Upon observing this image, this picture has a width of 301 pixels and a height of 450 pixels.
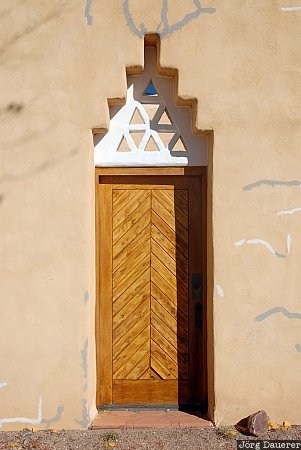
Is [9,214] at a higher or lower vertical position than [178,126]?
lower

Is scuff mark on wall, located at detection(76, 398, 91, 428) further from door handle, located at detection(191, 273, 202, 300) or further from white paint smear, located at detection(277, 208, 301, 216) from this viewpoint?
white paint smear, located at detection(277, 208, 301, 216)

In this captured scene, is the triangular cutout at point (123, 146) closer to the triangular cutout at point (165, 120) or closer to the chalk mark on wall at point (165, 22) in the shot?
the triangular cutout at point (165, 120)

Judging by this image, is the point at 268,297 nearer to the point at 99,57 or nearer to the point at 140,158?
the point at 140,158

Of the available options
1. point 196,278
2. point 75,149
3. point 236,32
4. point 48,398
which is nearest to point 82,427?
point 48,398

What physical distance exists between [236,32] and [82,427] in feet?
12.0

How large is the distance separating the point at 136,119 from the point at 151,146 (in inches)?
11.9

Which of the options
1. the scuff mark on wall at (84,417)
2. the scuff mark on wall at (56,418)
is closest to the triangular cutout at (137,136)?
the scuff mark on wall at (84,417)

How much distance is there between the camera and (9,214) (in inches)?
176

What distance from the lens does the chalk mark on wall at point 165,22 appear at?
452cm

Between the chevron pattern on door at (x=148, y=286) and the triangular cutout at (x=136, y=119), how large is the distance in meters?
0.61

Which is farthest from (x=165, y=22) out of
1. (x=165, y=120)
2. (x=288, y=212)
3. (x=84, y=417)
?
(x=84, y=417)

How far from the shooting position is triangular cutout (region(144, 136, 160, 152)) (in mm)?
4874

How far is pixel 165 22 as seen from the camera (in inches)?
178
